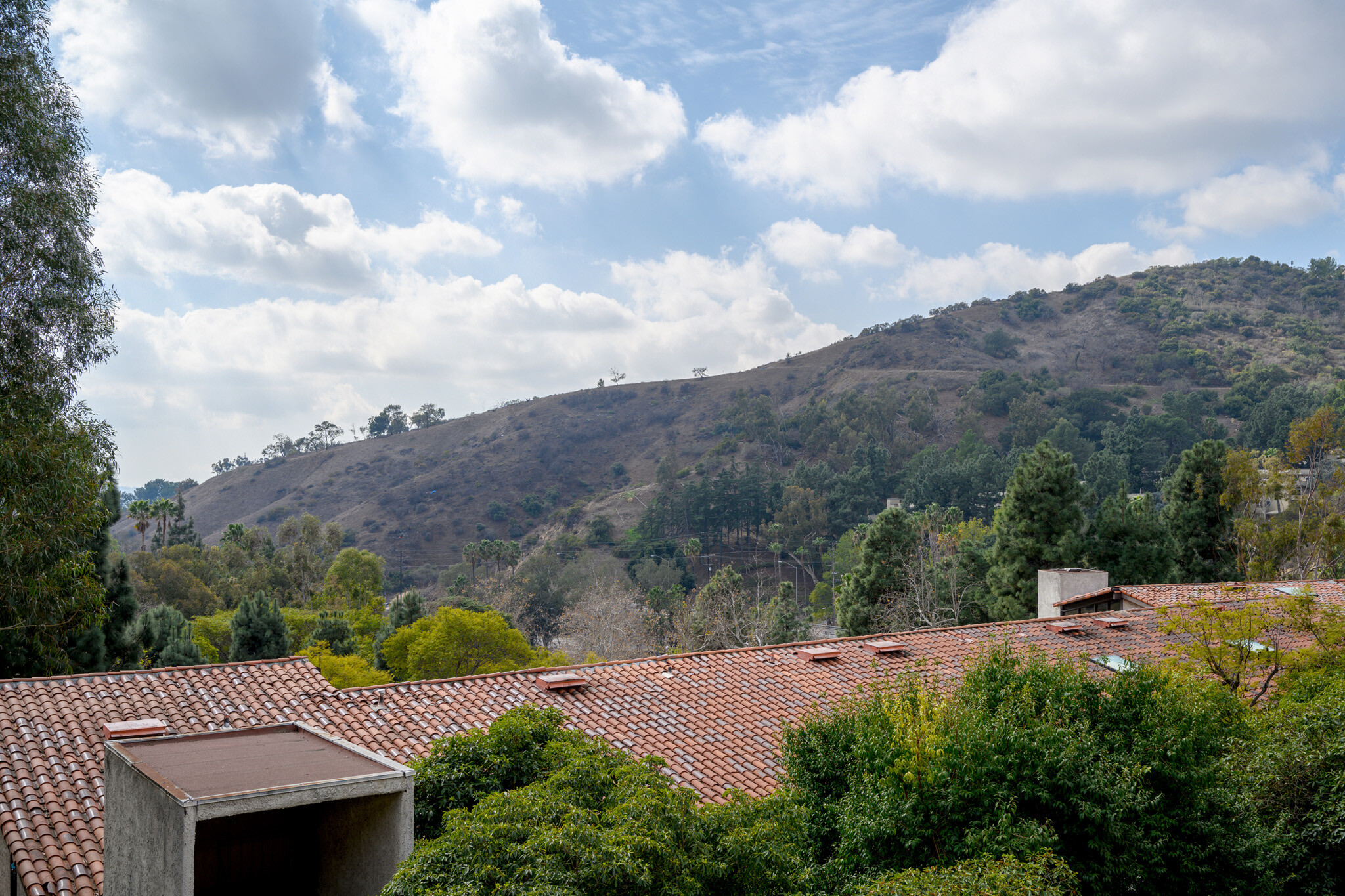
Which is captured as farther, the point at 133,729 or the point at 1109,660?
the point at 1109,660

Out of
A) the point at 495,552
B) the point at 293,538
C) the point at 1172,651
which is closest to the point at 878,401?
the point at 495,552

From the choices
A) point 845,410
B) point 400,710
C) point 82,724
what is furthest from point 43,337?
point 845,410

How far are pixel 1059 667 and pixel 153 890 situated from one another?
8965 millimetres

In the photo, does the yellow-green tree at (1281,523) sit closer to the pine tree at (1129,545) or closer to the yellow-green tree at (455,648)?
the pine tree at (1129,545)

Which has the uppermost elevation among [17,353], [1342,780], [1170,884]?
[17,353]

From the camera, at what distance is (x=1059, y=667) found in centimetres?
966

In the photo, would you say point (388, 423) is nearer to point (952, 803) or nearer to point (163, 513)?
point (163, 513)

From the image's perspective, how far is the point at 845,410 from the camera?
10644cm

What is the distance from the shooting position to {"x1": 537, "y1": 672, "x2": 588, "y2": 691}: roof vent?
14.2 m

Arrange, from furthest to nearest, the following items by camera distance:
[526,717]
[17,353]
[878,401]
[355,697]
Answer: [878,401], [17,353], [355,697], [526,717]

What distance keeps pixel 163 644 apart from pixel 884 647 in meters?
23.6

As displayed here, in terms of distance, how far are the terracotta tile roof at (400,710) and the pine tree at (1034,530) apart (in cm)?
1631

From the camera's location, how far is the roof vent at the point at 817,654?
16.8 m

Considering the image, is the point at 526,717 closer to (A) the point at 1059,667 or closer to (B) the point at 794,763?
(B) the point at 794,763
